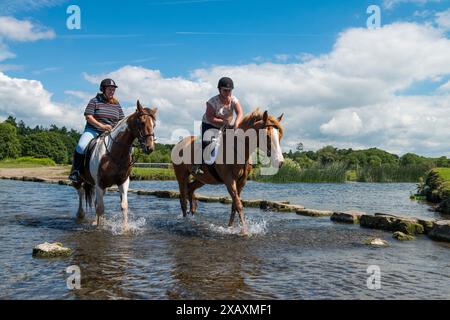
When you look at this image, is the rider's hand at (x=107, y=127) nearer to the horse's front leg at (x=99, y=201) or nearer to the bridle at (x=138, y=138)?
the bridle at (x=138, y=138)

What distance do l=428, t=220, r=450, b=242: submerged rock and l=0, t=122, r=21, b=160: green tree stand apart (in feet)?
357

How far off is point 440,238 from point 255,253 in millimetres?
4996

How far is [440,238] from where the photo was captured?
9.84 m

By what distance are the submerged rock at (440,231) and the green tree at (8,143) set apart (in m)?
109

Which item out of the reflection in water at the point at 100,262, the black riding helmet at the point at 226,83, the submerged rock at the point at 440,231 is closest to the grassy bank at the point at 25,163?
the reflection in water at the point at 100,262

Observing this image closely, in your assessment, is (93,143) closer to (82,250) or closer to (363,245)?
(82,250)

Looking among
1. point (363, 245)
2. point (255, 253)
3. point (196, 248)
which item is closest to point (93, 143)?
point (196, 248)

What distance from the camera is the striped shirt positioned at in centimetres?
1098

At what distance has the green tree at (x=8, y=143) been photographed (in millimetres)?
102713

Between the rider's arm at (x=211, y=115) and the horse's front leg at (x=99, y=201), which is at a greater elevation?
the rider's arm at (x=211, y=115)

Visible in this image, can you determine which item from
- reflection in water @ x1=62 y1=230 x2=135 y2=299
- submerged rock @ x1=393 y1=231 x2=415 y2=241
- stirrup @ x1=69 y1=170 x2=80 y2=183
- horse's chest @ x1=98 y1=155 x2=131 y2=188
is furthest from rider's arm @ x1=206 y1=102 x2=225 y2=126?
submerged rock @ x1=393 y1=231 x2=415 y2=241
